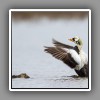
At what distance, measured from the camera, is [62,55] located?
1.84 meters

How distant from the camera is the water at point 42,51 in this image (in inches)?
71.2

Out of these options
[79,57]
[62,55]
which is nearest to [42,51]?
[62,55]

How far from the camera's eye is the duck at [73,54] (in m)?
1.82

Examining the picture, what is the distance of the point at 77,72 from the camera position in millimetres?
1821

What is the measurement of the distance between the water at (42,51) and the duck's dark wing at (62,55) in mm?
32

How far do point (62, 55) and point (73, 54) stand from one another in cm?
9

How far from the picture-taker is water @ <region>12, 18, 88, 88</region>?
181cm

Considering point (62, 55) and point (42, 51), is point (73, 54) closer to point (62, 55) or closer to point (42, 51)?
point (62, 55)

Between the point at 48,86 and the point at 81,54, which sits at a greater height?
the point at 81,54

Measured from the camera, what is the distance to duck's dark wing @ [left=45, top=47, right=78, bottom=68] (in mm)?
1826

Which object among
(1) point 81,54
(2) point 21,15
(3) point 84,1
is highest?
(3) point 84,1
